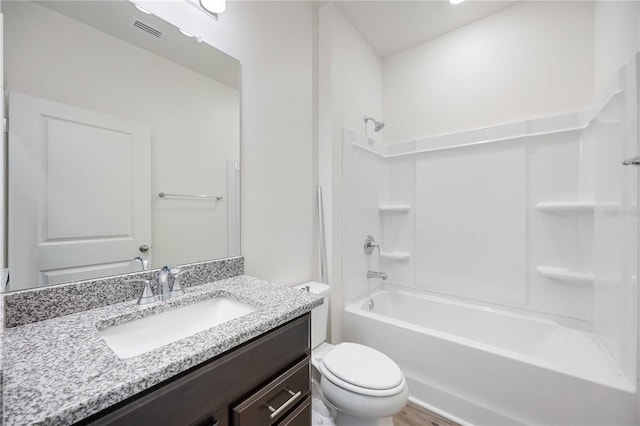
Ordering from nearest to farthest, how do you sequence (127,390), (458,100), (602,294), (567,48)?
(127,390) < (602,294) < (567,48) < (458,100)

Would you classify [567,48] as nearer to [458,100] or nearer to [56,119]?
[458,100]

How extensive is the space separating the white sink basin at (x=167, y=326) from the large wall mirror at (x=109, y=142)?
0.80 ft

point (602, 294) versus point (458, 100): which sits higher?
point (458, 100)

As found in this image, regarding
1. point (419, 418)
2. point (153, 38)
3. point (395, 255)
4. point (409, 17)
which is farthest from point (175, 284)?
point (409, 17)

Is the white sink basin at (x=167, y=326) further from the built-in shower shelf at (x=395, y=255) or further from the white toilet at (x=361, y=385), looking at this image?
the built-in shower shelf at (x=395, y=255)

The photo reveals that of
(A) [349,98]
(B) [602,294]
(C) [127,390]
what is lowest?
(B) [602,294]

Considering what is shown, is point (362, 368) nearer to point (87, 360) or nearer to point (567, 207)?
point (87, 360)

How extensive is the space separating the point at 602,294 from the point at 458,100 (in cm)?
172

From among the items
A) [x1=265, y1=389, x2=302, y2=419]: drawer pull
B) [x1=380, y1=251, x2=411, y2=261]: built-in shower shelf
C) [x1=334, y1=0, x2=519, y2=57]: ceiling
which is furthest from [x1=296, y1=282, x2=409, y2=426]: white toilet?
[x1=334, y1=0, x2=519, y2=57]: ceiling

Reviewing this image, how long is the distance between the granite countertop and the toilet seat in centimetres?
57

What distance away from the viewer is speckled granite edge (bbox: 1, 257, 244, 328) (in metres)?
0.77

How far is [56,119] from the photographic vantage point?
2.87 ft

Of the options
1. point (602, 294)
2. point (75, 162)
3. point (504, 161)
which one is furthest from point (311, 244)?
point (602, 294)

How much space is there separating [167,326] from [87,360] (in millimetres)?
372
